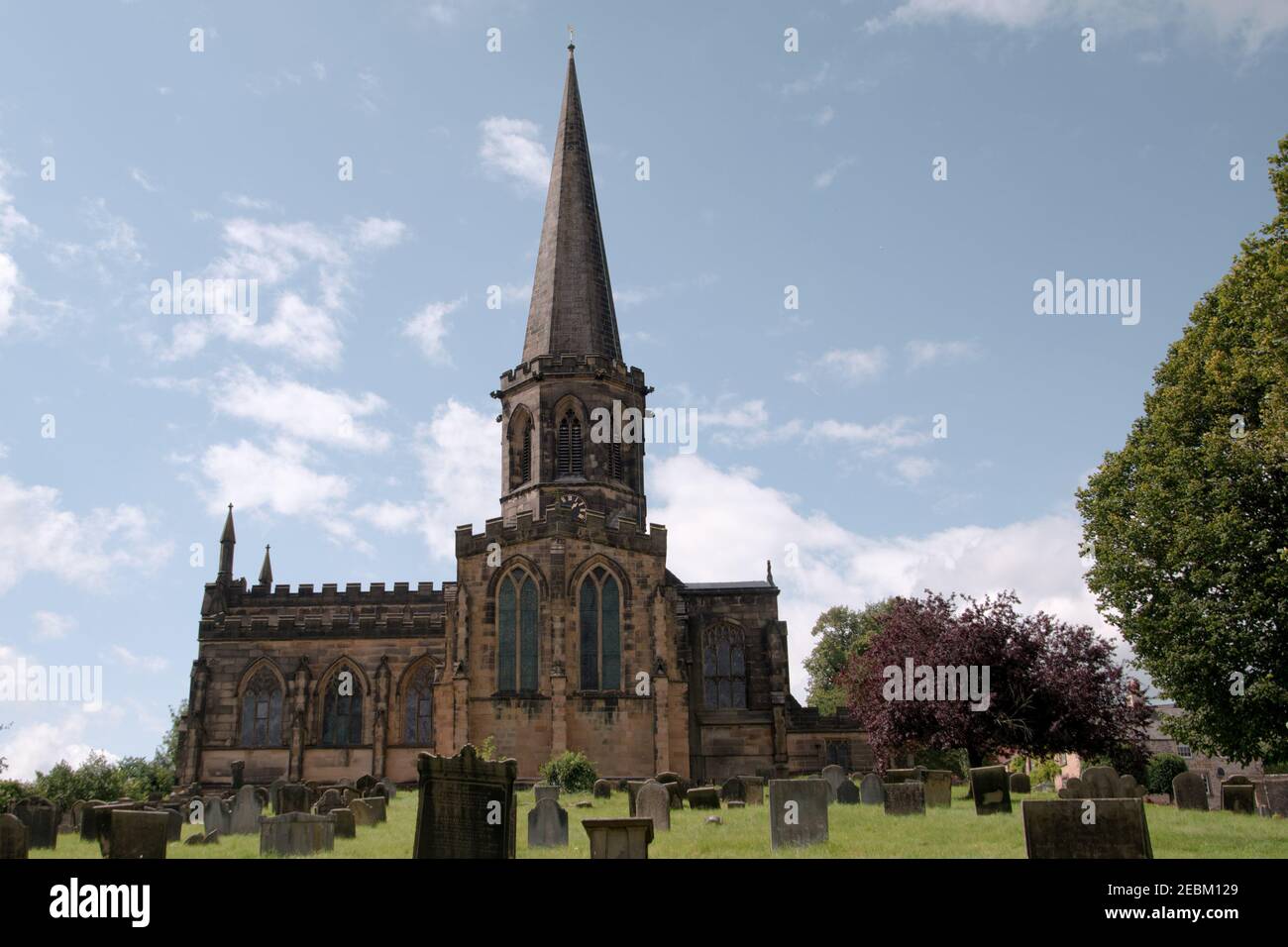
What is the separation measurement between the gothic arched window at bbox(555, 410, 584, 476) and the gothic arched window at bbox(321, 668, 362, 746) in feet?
34.4


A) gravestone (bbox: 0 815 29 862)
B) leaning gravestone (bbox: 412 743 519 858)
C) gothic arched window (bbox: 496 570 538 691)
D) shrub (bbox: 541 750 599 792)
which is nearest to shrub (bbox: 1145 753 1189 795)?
shrub (bbox: 541 750 599 792)

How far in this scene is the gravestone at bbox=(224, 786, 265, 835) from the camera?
2172 cm

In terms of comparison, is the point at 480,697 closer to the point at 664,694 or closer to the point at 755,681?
the point at 664,694

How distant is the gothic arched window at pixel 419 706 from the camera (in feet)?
131

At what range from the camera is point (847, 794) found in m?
24.5

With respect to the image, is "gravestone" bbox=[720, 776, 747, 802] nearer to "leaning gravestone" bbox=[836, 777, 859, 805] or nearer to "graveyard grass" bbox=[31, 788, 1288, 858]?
"graveyard grass" bbox=[31, 788, 1288, 858]

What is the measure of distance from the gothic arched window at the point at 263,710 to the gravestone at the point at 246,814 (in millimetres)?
18637

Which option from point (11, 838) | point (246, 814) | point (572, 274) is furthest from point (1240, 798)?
point (572, 274)

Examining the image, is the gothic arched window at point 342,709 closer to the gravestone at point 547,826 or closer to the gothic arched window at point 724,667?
the gothic arched window at point 724,667

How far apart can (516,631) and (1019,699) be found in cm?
1419

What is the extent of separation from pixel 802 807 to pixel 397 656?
2716cm

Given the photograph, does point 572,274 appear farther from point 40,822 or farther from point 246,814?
point 40,822
